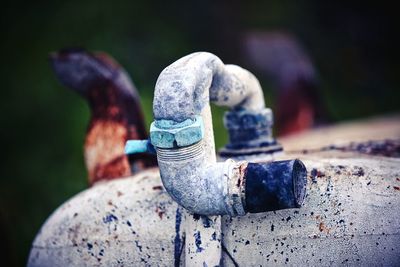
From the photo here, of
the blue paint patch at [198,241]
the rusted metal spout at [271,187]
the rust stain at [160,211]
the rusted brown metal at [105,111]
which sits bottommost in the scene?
the blue paint patch at [198,241]

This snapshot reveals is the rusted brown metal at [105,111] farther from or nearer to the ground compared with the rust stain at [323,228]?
farther from the ground

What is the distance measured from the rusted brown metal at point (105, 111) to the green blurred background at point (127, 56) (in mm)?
1816

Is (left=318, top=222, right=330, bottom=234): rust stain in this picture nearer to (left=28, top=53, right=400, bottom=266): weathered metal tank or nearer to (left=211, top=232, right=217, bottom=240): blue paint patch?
(left=28, top=53, right=400, bottom=266): weathered metal tank

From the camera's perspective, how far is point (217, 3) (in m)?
5.72

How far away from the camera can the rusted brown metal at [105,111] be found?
1793 millimetres

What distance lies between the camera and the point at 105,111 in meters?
1.90

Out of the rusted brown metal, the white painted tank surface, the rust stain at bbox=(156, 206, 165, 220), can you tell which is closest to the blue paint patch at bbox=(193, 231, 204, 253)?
the white painted tank surface

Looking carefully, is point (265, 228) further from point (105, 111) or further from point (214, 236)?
point (105, 111)

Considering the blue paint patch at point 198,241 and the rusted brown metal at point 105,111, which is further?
the rusted brown metal at point 105,111

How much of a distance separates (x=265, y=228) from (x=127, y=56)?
423 centimetres

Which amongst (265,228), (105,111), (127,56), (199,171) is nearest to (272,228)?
(265,228)

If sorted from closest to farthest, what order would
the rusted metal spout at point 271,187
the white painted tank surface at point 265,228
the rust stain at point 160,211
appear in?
the rusted metal spout at point 271,187 < the white painted tank surface at point 265,228 < the rust stain at point 160,211

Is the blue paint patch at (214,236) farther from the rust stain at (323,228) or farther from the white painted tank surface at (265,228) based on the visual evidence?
the rust stain at (323,228)

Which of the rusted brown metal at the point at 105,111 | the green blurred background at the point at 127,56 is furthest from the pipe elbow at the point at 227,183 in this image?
the green blurred background at the point at 127,56
